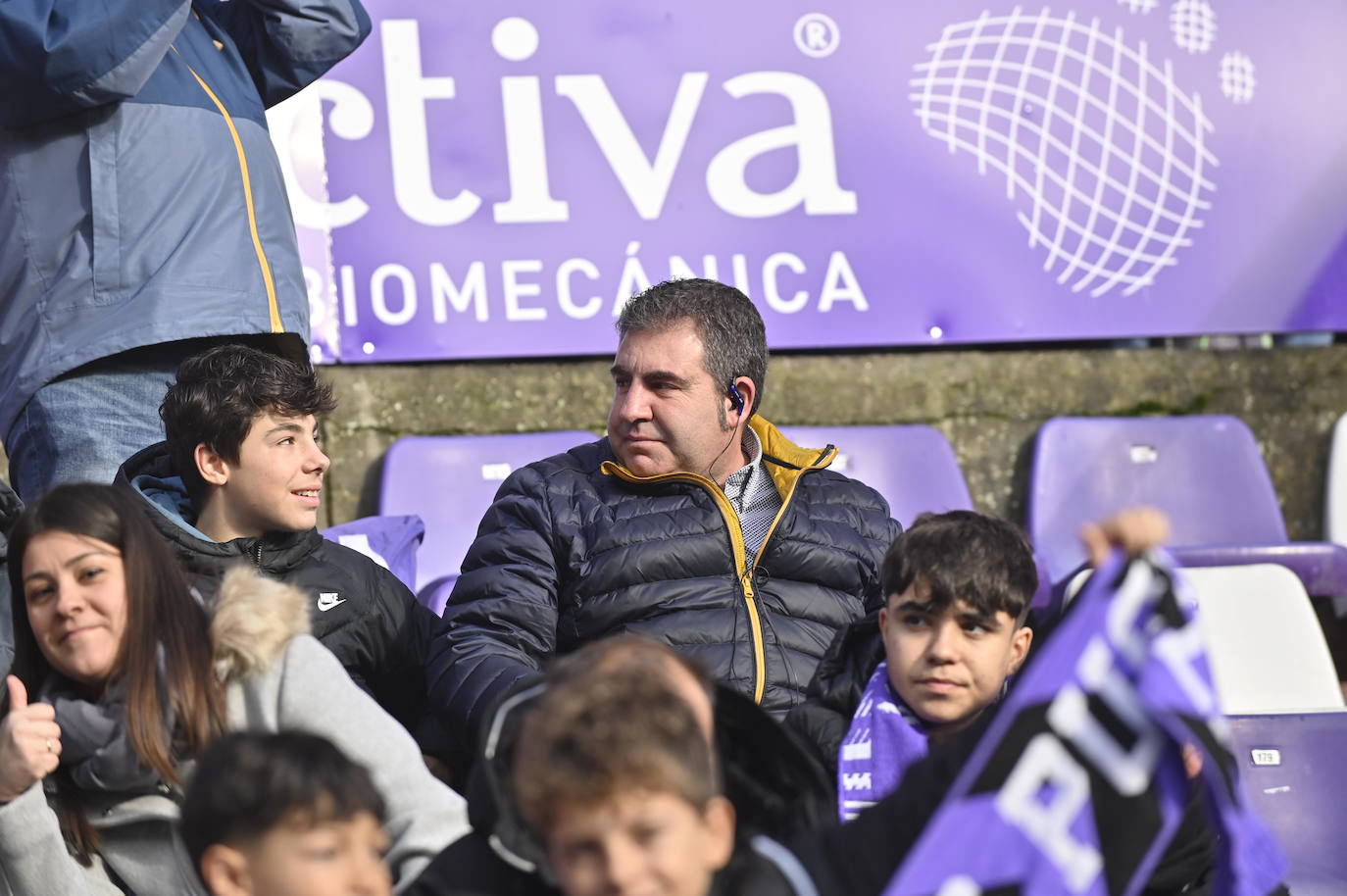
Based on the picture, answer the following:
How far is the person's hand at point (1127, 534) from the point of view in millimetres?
1787

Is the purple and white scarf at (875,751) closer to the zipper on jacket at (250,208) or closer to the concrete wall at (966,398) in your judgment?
the zipper on jacket at (250,208)

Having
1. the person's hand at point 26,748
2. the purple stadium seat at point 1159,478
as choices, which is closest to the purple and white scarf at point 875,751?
the person's hand at point 26,748

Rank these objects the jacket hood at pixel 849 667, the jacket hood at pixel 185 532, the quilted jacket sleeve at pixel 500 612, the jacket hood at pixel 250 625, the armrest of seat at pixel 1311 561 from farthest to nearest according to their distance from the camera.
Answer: the armrest of seat at pixel 1311 561, the jacket hood at pixel 185 532, the quilted jacket sleeve at pixel 500 612, the jacket hood at pixel 849 667, the jacket hood at pixel 250 625

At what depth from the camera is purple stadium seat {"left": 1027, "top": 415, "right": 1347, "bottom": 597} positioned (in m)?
4.55

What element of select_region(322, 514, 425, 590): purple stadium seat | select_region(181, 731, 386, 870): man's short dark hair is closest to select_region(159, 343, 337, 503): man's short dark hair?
select_region(322, 514, 425, 590): purple stadium seat

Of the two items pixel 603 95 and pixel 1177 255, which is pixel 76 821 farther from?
pixel 1177 255

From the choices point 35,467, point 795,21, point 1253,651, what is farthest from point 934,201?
point 35,467

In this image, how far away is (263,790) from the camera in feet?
6.03

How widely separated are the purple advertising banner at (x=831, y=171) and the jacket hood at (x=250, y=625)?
2223 millimetres

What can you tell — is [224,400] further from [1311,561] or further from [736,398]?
[1311,561]

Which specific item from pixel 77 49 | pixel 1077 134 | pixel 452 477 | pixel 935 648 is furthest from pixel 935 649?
pixel 1077 134

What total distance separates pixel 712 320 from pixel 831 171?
156 centimetres

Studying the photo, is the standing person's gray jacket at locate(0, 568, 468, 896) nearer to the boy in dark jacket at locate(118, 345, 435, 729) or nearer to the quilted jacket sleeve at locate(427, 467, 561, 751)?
the quilted jacket sleeve at locate(427, 467, 561, 751)

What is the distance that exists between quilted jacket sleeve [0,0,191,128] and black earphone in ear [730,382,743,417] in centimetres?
129
